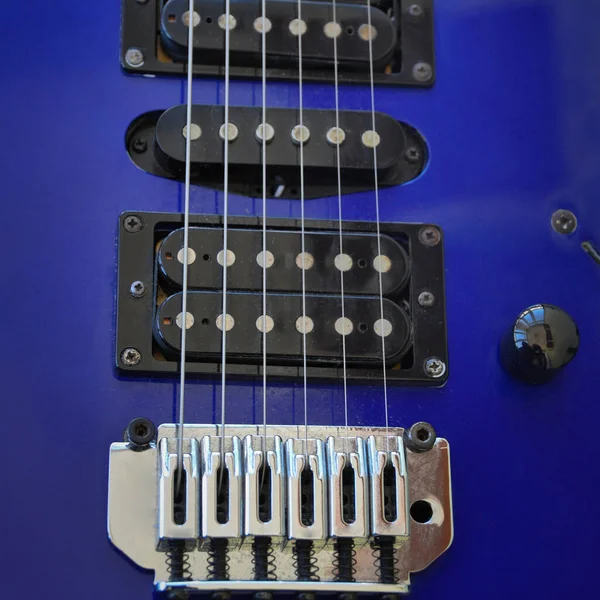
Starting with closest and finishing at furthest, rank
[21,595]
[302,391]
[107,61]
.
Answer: [21,595] → [302,391] → [107,61]

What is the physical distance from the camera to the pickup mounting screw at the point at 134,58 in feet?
4.49

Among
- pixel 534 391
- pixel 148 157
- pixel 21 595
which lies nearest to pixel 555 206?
pixel 534 391

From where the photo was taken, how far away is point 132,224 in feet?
4.22

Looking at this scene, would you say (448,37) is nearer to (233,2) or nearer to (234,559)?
(233,2)

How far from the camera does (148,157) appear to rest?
1.35m

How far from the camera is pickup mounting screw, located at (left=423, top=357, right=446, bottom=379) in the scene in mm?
1276

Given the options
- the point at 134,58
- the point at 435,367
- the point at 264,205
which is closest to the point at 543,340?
the point at 435,367

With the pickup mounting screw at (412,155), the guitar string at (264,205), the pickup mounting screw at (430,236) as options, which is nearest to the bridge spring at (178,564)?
the guitar string at (264,205)

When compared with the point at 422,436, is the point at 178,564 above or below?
below

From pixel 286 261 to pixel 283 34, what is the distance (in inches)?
13.0

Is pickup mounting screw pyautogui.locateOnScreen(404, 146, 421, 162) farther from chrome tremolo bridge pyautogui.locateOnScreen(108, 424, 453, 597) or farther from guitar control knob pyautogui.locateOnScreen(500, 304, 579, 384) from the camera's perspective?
chrome tremolo bridge pyautogui.locateOnScreen(108, 424, 453, 597)

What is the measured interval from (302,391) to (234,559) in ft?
Result: 0.69

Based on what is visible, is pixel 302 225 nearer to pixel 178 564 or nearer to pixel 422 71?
pixel 422 71

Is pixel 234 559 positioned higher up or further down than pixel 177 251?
further down
